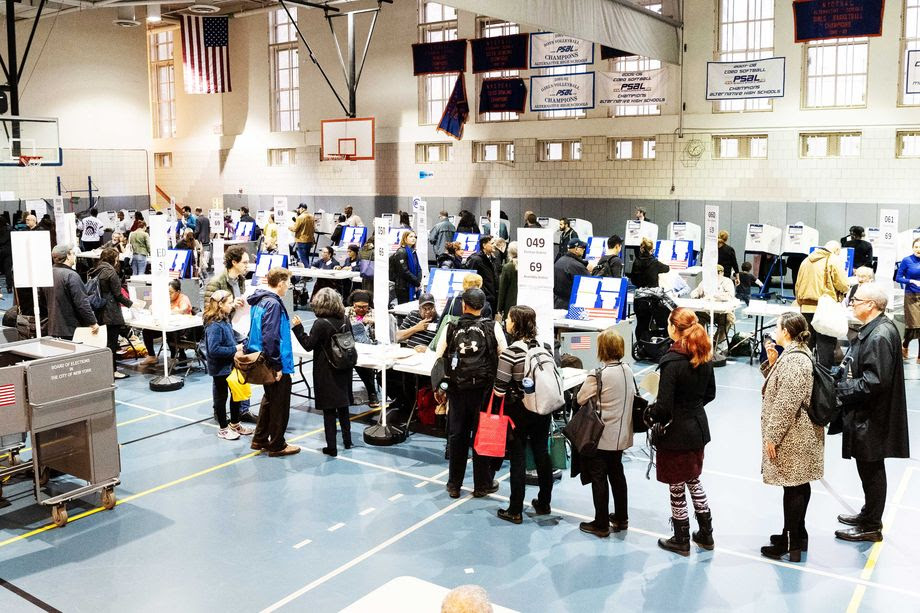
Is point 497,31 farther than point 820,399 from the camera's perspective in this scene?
Yes

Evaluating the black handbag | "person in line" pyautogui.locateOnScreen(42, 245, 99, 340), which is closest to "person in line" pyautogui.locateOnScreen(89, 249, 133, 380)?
"person in line" pyautogui.locateOnScreen(42, 245, 99, 340)

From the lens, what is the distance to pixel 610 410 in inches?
221

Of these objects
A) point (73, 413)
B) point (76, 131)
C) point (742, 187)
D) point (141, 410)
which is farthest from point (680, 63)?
point (76, 131)

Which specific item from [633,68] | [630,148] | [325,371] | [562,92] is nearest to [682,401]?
[325,371]

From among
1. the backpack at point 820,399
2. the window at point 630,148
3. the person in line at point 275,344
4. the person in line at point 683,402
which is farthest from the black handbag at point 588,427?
the window at point 630,148

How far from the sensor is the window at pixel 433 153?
23703mm

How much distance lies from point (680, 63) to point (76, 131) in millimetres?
18424

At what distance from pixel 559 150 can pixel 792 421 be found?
1740 cm

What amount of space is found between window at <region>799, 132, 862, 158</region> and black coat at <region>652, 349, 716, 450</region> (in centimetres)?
1462

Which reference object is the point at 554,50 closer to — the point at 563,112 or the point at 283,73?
the point at 563,112

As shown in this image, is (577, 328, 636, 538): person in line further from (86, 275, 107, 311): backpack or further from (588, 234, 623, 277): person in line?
(86, 275, 107, 311): backpack

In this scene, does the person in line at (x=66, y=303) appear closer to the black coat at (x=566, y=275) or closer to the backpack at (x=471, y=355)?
the backpack at (x=471, y=355)

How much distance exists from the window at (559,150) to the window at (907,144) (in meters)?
7.18

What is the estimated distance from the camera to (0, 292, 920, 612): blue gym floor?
511 centimetres
